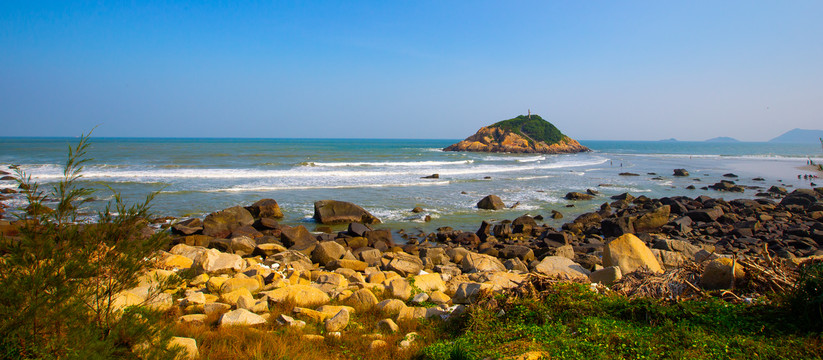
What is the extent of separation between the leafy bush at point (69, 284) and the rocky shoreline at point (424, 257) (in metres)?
0.41

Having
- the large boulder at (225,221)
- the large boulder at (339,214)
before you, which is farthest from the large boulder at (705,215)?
the large boulder at (225,221)

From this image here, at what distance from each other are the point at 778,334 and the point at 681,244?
7741mm

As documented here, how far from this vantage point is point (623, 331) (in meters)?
4.50

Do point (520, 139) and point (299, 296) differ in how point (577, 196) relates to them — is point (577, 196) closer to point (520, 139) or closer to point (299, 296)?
point (299, 296)

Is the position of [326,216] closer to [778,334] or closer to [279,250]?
[279,250]

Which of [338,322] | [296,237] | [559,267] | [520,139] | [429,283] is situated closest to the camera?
[338,322]

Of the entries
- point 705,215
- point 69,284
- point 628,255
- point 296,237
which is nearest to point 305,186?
point 296,237

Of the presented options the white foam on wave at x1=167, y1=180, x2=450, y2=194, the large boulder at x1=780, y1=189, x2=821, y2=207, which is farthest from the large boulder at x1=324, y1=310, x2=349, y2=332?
the large boulder at x1=780, y1=189, x2=821, y2=207

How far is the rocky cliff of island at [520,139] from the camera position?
88.1 meters

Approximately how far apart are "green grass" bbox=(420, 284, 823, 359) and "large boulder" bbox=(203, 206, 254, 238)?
443 inches

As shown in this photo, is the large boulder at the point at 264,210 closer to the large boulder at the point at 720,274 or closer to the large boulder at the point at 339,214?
the large boulder at the point at 339,214

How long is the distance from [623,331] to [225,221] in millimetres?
13959

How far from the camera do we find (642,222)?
53.1 feet

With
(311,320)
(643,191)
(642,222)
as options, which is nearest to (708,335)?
(311,320)
